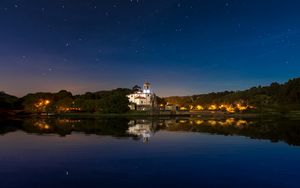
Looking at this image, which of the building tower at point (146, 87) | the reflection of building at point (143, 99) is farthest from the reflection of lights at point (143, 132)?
the building tower at point (146, 87)

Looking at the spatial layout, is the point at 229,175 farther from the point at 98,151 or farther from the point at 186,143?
the point at 186,143

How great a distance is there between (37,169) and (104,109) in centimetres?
9173

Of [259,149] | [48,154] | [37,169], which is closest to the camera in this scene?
[37,169]

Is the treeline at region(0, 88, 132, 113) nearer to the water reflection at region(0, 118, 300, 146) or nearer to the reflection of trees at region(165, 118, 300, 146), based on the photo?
the water reflection at region(0, 118, 300, 146)

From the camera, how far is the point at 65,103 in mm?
134125

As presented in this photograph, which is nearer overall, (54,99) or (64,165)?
(64,165)

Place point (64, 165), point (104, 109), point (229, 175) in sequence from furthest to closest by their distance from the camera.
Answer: point (104, 109), point (64, 165), point (229, 175)

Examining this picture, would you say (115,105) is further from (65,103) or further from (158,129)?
(158,129)

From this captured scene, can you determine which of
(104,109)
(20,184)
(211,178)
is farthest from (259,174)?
(104,109)

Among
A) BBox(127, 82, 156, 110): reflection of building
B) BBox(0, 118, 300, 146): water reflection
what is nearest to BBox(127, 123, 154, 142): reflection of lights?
BBox(0, 118, 300, 146): water reflection

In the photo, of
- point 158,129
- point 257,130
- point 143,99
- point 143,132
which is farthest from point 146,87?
point 143,132

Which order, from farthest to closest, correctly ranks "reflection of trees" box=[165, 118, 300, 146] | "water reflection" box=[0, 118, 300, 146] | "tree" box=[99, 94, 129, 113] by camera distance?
"tree" box=[99, 94, 129, 113], "water reflection" box=[0, 118, 300, 146], "reflection of trees" box=[165, 118, 300, 146]

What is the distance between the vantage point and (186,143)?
32.7m

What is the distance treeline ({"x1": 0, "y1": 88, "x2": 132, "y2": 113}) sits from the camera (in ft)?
363
